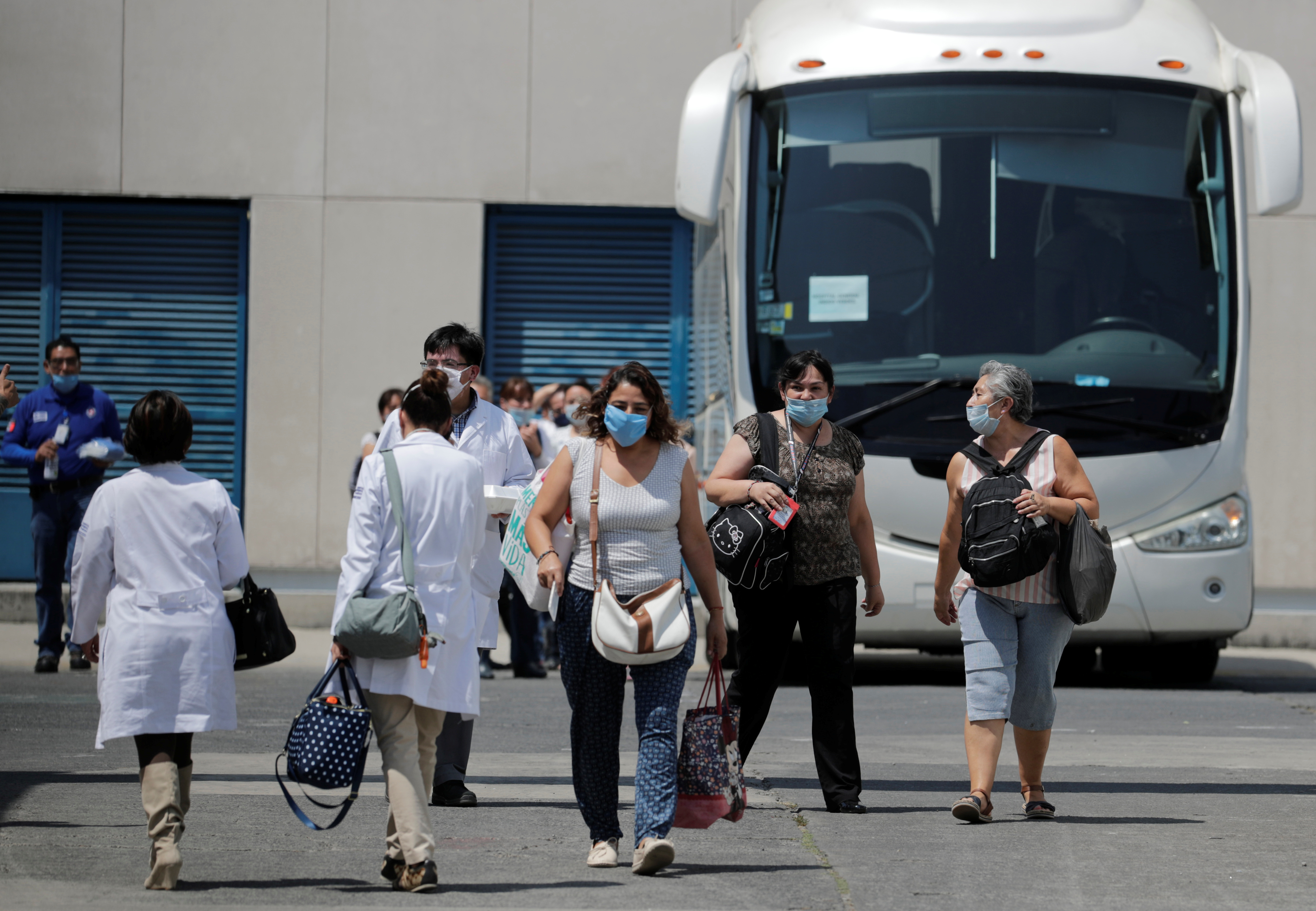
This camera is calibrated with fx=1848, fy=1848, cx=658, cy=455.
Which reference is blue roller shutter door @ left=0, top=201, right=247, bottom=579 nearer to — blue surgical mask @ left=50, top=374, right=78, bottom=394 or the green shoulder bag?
blue surgical mask @ left=50, top=374, right=78, bottom=394

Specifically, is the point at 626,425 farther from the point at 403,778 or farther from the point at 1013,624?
the point at 1013,624

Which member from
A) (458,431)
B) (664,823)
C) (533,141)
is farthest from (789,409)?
(533,141)

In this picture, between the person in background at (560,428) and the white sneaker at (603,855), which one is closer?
the white sneaker at (603,855)

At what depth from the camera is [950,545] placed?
6.75m

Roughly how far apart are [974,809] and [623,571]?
5.62ft

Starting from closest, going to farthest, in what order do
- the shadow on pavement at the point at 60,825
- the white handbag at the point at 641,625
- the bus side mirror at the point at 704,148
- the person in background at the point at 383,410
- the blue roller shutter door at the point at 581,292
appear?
the white handbag at the point at 641,625
the shadow on pavement at the point at 60,825
the bus side mirror at the point at 704,148
the person in background at the point at 383,410
the blue roller shutter door at the point at 581,292

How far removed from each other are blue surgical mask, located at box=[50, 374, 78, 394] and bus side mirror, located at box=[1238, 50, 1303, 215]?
7063mm

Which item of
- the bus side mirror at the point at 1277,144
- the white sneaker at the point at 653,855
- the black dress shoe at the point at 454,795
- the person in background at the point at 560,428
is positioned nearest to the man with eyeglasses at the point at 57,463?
the person in background at the point at 560,428

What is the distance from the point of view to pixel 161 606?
5.31m

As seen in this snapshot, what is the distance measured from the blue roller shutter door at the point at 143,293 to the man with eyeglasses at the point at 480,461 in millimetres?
9818

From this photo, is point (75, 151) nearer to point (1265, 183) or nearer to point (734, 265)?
point (734, 265)

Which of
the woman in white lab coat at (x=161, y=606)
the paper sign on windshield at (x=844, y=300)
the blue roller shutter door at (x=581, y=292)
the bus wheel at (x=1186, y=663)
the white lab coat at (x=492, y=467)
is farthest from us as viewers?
the blue roller shutter door at (x=581, y=292)

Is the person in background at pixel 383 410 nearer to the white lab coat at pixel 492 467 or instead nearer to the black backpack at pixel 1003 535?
the white lab coat at pixel 492 467

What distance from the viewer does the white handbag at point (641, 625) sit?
540 centimetres
